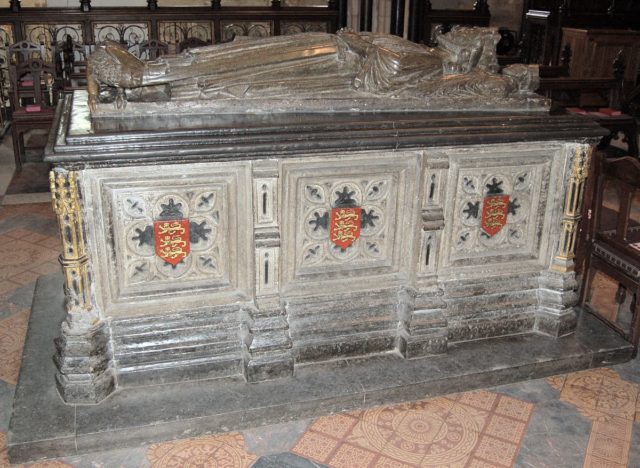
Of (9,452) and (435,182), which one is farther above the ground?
(435,182)

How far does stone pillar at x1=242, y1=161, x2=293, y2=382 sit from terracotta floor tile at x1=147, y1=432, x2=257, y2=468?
27 cm

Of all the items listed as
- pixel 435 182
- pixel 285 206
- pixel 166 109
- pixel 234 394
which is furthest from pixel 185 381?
pixel 435 182

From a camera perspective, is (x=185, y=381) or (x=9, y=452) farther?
(x=185, y=381)

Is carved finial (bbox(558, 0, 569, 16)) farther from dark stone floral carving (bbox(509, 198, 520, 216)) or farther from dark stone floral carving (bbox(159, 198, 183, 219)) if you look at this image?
dark stone floral carving (bbox(159, 198, 183, 219))

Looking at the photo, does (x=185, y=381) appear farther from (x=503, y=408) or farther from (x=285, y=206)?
(x=503, y=408)

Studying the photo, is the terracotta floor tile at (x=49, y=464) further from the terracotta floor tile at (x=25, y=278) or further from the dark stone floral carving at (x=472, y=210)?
the dark stone floral carving at (x=472, y=210)

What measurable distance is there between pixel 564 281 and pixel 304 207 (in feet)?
3.92

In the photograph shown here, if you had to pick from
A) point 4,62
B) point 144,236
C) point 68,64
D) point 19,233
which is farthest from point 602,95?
point 4,62

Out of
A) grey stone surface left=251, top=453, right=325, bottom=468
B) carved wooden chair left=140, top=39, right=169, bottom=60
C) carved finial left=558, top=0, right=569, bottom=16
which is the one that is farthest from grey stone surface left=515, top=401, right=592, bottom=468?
carved finial left=558, top=0, right=569, bottom=16

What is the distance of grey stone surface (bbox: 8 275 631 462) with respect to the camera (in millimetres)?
2334

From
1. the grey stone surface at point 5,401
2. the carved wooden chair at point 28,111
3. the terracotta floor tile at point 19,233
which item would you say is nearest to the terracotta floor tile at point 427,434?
the grey stone surface at point 5,401

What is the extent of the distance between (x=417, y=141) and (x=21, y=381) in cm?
172

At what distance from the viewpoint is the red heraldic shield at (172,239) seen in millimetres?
2410

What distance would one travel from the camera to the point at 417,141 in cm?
249
